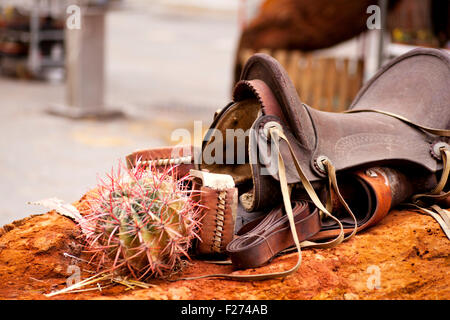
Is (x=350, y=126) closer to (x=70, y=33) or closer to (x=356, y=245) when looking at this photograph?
(x=356, y=245)

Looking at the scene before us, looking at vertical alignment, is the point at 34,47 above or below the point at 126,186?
above

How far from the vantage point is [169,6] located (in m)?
20.9

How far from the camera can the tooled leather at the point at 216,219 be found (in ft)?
5.09

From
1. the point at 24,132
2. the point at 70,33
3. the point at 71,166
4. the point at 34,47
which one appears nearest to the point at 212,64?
the point at 34,47

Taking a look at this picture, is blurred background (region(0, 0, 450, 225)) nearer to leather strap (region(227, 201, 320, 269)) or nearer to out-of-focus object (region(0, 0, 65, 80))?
out-of-focus object (region(0, 0, 65, 80))

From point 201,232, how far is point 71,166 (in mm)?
3406

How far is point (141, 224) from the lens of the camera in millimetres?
1370

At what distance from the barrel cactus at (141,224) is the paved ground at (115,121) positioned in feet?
2.19

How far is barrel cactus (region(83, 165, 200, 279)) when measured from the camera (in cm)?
138

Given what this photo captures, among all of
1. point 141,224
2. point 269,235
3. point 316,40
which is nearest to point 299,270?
point 269,235

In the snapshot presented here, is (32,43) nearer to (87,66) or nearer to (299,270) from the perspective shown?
(87,66)

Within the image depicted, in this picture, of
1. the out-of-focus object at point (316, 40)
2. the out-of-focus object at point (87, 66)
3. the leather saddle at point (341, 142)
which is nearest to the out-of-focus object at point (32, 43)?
the out-of-focus object at point (87, 66)

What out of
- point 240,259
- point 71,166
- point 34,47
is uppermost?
point 34,47

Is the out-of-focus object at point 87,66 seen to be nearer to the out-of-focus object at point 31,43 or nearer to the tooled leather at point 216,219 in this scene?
the out-of-focus object at point 31,43
